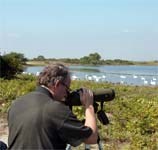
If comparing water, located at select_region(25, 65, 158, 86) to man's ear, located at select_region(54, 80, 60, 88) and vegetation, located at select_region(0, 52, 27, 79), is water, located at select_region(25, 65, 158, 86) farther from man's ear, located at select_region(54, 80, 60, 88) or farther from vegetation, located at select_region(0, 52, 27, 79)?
man's ear, located at select_region(54, 80, 60, 88)

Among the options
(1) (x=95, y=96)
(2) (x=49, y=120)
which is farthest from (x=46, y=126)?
(1) (x=95, y=96)

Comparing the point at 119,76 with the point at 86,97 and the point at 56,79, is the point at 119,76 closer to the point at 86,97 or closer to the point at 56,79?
the point at 86,97

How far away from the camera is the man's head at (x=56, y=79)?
3.47m

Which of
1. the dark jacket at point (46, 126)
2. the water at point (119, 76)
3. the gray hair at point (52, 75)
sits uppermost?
the gray hair at point (52, 75)

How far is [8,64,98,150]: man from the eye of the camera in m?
3.40

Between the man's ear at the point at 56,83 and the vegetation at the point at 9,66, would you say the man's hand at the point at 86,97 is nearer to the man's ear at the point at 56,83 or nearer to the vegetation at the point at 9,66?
the man's ear at the point at 56,83

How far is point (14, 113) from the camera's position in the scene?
3.57m

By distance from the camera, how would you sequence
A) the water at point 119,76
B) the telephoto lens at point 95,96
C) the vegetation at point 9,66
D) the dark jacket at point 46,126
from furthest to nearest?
1. the water at point 119,76
2. the vegetation at point 9,66
3. the telephoto lens at point 95,96
4. the dark jacket at point 46,126

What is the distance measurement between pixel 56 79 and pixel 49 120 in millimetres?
282

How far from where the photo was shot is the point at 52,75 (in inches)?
137

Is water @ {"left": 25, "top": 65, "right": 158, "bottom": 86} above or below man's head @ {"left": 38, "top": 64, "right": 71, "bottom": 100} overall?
below

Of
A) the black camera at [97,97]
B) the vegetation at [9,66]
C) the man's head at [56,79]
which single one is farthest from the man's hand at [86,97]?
the vegetation at [9,66]

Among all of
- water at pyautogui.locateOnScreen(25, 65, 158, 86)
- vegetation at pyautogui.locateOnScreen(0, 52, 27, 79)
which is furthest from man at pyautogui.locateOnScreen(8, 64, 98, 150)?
vegetation at pyautogui.locateOnScreen(0, 52, 27, 79)

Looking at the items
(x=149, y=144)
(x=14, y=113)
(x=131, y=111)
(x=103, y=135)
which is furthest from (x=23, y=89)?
(x=14, y=113)
